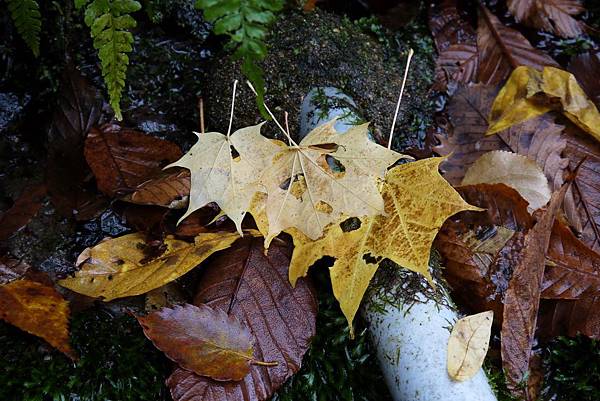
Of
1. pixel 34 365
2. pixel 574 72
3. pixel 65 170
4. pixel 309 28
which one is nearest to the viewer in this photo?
pixel 34 365

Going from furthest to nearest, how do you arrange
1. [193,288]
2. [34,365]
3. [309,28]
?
[309,28] < [193,288] < [34,365]

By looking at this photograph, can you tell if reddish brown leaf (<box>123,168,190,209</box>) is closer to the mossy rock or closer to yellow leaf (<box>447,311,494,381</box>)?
the mossy rock

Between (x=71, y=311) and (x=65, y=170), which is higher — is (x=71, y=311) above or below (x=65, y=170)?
below

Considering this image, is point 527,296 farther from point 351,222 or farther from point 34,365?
point 34,365

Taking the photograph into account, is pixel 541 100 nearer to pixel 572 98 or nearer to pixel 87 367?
pixel 572 98

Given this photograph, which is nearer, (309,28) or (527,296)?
(527,296)

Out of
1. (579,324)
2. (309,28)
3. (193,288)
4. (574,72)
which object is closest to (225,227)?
(193,288)

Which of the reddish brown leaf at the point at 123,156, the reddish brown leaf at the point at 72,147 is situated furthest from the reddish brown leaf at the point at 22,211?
the reddish brown leaf at the point at 123,156
